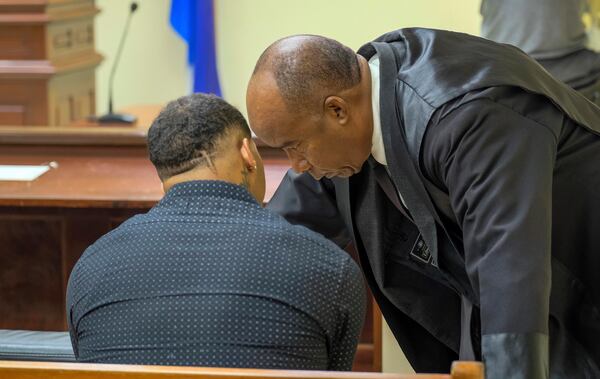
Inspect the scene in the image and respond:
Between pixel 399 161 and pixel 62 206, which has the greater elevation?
pixel 399 161

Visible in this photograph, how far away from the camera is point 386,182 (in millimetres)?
1938

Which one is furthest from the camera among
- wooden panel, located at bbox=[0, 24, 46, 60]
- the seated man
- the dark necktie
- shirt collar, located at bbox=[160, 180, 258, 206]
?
wooden panel, located at bbox=[0, 24, 46, 60]

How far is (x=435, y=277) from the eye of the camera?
203 centimetres

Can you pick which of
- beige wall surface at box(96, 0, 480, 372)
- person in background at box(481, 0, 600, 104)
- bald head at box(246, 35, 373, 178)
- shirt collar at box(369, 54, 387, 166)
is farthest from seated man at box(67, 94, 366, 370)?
beige wall surface at box(96, 0, 480, 372)

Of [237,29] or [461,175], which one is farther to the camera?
[237,29]

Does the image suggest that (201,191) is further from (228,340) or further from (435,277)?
(435,277)

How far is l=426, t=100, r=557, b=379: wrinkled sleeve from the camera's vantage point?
1.54 m

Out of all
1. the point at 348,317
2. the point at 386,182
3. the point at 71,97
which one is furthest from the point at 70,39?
the point at 348,317

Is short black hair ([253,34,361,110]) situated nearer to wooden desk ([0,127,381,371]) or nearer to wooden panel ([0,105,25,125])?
wooden desk ([0,127,381,371])

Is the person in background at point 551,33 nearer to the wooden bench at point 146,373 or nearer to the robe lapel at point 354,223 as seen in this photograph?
the robe lapel at point 354,223

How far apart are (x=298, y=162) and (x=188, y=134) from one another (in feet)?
0.73

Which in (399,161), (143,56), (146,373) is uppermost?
(399,161)

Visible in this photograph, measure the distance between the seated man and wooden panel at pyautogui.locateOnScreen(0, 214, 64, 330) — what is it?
1.40 meters

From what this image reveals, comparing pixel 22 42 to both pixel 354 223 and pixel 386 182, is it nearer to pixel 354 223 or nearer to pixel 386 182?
pixel 354 223
